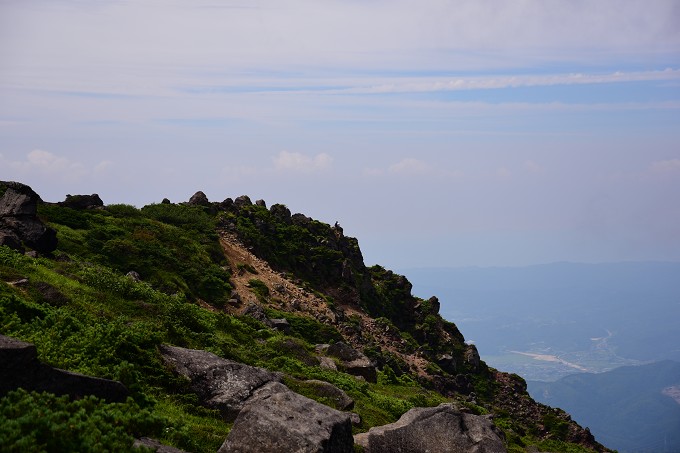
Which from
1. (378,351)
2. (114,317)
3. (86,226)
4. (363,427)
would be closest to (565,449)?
A: (378,351)

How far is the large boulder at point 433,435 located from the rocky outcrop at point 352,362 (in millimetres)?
14661

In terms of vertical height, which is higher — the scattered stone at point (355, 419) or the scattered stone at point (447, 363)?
the scattered stone at point (447, 363)

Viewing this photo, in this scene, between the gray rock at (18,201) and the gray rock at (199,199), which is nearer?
the gray rock at (18,201)

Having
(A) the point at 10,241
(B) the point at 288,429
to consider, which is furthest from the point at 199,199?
(B) the point at 288,429

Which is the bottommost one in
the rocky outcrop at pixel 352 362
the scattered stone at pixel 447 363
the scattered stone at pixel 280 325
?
the rocky outcrop at pixel 352 362

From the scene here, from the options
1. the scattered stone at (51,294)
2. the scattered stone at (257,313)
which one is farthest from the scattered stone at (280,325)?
the scattered stone at (51,294)

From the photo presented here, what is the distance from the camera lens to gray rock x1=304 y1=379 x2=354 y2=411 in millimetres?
26422

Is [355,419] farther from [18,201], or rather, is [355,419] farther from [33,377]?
[18,201]

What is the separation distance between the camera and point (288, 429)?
16.6 m

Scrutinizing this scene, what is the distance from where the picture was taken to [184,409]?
20.2 m

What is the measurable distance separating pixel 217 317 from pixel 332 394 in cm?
1169

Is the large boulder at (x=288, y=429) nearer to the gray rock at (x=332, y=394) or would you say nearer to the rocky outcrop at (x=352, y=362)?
the gray rock at (x=332, y=394)

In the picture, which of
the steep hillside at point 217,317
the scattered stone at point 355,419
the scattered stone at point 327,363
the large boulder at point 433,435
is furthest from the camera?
the scattered stone at point 327,363

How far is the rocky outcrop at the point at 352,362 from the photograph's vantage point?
129 ft
